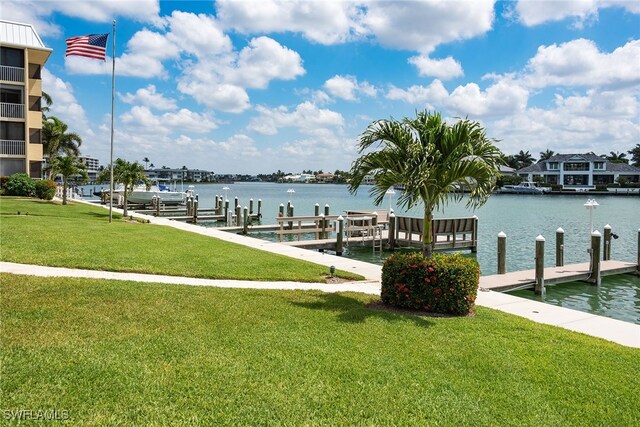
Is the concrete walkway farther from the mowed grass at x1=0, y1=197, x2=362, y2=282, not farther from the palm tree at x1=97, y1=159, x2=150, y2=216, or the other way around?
the palm tree at x1=97, y1=159, x2=150, y2=216

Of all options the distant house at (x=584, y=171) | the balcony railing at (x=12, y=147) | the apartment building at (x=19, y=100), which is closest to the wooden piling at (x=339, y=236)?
the apartment building at (x=19, y=100)

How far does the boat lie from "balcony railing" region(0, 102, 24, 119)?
97.5 meters

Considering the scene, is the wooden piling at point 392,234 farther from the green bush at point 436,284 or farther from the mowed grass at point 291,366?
the mowed grass at point 291,366

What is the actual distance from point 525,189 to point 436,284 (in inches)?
4562

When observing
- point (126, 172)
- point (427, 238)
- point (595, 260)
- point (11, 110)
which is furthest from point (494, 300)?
point (11, 110)

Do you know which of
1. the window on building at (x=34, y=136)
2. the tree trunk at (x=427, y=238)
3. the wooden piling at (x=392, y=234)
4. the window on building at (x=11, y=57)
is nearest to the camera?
the tree trunk at (x=427, y=238)

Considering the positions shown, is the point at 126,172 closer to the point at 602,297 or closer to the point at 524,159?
the point at 602,297

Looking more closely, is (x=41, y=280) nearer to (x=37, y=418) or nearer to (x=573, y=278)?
(x=37, y=418)

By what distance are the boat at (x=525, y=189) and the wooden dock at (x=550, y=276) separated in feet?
318

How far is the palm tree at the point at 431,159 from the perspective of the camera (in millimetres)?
8320

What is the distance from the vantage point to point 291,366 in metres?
5.54

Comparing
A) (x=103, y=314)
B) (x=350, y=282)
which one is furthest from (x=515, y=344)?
(x=103, y=314)

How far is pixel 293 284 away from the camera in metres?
10.8

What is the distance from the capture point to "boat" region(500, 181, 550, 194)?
4331 inches
